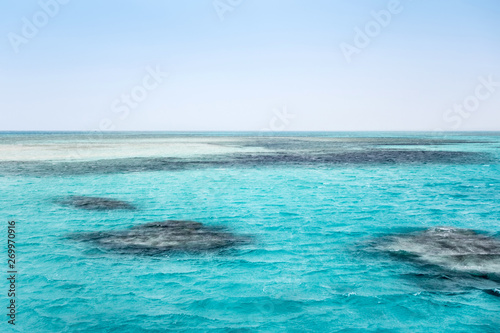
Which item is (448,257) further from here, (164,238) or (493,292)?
(164,238)

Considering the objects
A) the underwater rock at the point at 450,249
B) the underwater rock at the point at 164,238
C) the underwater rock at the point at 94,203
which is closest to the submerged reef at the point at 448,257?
the underwater rock at the point at 450,249

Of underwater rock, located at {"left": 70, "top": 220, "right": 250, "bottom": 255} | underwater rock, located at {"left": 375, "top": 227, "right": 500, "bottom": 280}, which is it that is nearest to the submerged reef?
underwater rock, located at {"left": 375, "top": 227, "right": 500, "bottom": 280}

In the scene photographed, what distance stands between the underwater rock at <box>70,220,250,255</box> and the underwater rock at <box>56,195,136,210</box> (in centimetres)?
505

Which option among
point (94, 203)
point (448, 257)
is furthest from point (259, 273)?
point (94, 203)

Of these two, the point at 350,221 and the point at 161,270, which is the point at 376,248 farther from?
the point at 161,270

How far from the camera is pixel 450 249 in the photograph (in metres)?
12.1

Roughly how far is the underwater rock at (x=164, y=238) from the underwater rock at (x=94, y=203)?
16.6 ft

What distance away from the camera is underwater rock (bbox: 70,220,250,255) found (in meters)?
12.8

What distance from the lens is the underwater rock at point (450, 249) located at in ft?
34.7

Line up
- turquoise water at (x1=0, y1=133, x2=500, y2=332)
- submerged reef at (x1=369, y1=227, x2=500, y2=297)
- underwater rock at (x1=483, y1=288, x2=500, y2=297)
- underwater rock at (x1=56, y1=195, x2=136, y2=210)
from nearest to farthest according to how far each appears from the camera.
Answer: turquoise water at (x1=0, y1=133, x2=500, y2=332)
underwater rock at (x1=483, y1=288, x2=500, y2=297)
submerged reef at (x1=369, y1=227, x2=500, y2=297)
underwater rock at (x1=56, y1=195, x2=136, y2=210)

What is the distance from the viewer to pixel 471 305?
8.52 meters

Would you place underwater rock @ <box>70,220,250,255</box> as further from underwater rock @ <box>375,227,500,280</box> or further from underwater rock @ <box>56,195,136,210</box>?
underwater rock @ <box>375,227,500,280</box>

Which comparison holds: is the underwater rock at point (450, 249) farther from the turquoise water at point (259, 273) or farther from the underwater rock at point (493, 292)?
the underwater rock at point (493, 292)

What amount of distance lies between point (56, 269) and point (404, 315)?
32.4 feet
